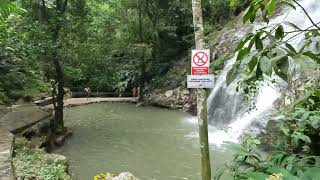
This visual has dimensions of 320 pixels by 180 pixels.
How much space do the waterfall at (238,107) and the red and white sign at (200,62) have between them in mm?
5199

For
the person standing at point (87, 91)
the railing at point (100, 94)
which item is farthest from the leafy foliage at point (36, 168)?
the railing at point (100, 94)

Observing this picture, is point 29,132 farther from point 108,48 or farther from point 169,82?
point 169,82

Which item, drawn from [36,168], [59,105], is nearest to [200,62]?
[36,168]

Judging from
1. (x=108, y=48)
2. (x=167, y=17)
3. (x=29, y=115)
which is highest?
(x=167, y=17)

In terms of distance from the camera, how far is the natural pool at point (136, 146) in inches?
309

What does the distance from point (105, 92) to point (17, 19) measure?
13.9 meters

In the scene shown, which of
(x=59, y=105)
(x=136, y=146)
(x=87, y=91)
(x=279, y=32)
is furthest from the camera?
(x=87, y=91)

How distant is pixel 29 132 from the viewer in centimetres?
948

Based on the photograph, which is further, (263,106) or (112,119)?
(112,119)

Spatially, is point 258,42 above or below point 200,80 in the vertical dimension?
above

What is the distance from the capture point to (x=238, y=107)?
37.8 ft

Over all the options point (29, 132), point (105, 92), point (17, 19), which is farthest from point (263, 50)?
point (105, 92)

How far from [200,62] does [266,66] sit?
2419mm

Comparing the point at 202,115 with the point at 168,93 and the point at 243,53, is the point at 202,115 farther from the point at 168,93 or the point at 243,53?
the point at 168,93
